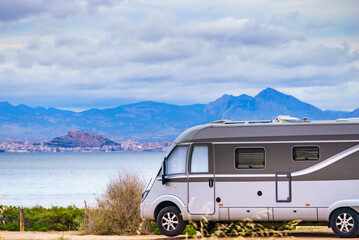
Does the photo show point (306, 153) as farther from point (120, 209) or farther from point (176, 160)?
point (120, 209)

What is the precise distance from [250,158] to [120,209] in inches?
191

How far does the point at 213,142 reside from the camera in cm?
1716

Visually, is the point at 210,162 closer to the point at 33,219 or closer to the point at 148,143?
the point at 33,219

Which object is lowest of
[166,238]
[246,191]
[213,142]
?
[166,238]

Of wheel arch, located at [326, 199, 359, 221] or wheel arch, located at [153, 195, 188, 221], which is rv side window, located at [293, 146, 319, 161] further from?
wheel arch, located at [153, 195, 188, 221]

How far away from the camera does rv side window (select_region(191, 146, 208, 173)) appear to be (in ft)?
56.2

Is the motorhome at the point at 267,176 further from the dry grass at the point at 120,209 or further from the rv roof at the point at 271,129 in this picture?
the dry grass at the point at 120,209

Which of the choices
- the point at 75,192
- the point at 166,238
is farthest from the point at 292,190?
the point at 75,192

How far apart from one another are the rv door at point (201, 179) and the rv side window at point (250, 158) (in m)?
0.69

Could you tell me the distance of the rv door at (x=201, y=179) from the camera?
16922mm

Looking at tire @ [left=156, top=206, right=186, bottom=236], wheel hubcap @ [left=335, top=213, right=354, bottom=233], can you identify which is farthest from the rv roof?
wheel hubcap @ [left=335, top=213, right=354, bottom=233]

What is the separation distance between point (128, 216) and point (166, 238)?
213cm

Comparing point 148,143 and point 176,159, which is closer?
point 176,159

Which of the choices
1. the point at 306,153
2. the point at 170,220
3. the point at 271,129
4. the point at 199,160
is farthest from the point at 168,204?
the point at 306,153
